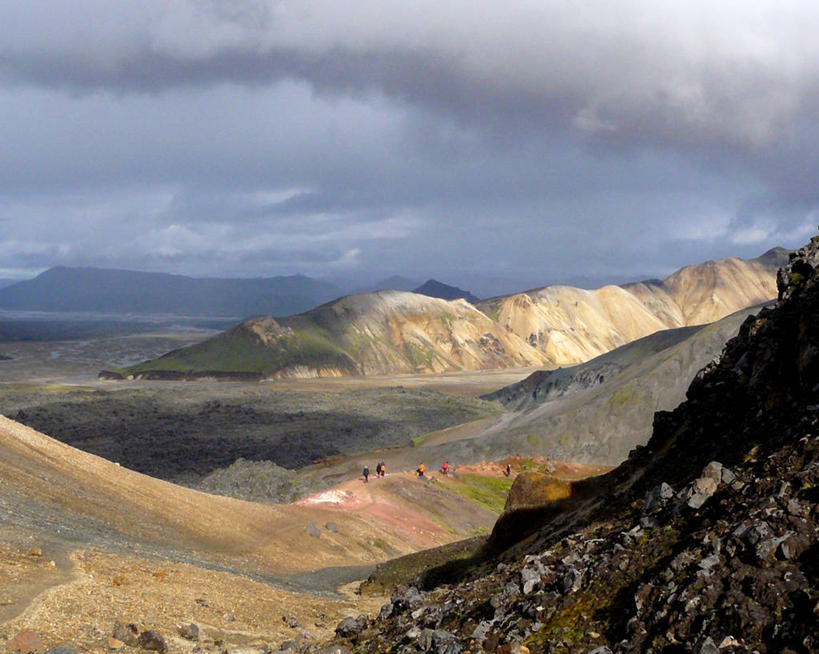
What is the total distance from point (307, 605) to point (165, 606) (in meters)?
6.63

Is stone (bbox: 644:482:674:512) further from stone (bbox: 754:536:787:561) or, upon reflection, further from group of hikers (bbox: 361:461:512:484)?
group of hikers (bbox: 361:461:512:484)

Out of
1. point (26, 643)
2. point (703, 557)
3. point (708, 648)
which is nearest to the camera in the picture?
point (708, 648)

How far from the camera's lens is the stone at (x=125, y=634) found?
1321 cm

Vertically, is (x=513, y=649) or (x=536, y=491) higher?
(x=513, y=649)

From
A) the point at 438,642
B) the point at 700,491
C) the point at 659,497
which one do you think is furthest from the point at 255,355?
the point at 700,491

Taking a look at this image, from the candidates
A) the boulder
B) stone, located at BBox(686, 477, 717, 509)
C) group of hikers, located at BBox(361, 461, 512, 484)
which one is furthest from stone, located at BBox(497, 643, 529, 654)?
group of hikers, located at BBox(361, 461, 512, 484)

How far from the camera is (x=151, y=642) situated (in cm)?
1333

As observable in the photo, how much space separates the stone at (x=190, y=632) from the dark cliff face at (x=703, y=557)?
3219mm

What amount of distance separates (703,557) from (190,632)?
1056cm

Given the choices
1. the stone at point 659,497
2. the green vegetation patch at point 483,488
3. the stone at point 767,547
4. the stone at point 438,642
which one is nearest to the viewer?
the stone at point 767,547

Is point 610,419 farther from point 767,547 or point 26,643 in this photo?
point 26,643

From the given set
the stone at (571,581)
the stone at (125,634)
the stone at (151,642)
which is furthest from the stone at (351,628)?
the stone at (571,581)

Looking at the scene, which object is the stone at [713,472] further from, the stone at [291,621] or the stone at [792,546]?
the stone at [291,621]

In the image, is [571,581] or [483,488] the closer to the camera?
[571,581]
